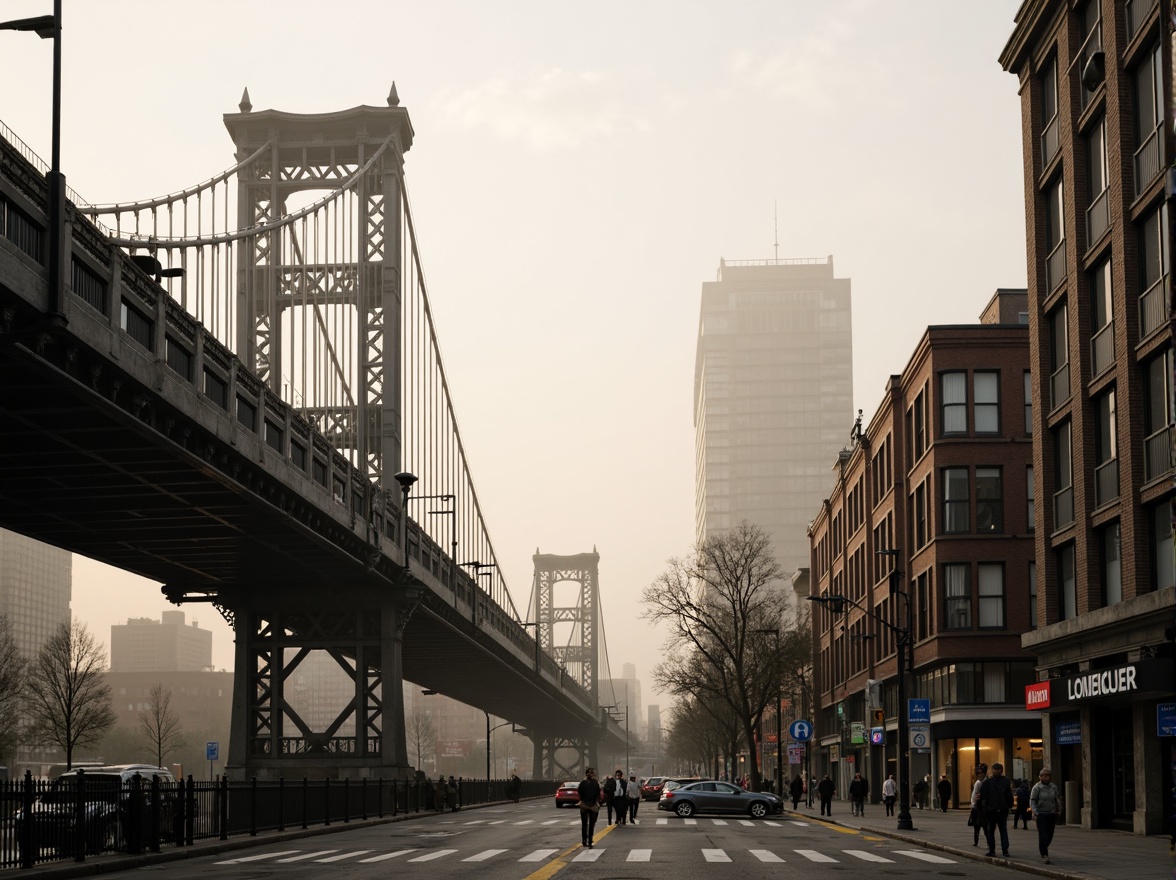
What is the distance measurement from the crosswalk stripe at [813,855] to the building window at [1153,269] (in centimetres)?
1386

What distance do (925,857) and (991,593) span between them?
2964 centimetres

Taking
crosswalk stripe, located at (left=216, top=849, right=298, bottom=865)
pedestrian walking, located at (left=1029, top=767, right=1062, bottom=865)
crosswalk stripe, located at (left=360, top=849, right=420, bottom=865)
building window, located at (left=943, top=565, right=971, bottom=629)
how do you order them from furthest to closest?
building window, located at (left=943, top=565, right=971, bottom=629) → crosswalk stripe, located at (left=216, top=849, right=298, bottom=865) → crosswalk stripe, located at (left=360, top=849, right=420, bottom=865) → pedestrian walking, located at (left=1029, top=767, right=1062, bottom=865)

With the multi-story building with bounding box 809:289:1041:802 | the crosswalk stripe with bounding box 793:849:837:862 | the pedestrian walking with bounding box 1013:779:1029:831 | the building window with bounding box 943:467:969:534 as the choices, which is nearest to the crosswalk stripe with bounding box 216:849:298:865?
the crosswalk stripe with bounding box 793:849:837:862

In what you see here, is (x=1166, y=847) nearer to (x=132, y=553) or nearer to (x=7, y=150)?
(x=7, y=150)

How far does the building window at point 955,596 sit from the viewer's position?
187ft

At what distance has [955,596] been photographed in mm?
57375

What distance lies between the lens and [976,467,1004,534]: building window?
57312 millimetres

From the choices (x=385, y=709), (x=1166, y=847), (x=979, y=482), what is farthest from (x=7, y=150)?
(x=979, y=482)

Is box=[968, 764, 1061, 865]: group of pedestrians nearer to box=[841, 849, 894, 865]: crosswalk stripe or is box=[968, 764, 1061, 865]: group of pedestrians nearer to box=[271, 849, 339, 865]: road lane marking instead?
box=[841, 849, 894, 865]: crosswalk stripe

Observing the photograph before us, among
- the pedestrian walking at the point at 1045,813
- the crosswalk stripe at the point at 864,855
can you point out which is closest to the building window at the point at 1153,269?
the pedestrian walking at the point at 1045,813

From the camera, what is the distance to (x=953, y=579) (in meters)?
57.5

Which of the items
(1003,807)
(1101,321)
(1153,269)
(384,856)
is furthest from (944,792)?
(384,856)

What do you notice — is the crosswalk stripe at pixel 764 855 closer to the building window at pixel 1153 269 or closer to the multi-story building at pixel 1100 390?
the multi-story building at pixel 1100 390

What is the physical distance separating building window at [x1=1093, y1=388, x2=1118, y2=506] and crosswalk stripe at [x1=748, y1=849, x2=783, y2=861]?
42.7 feet
